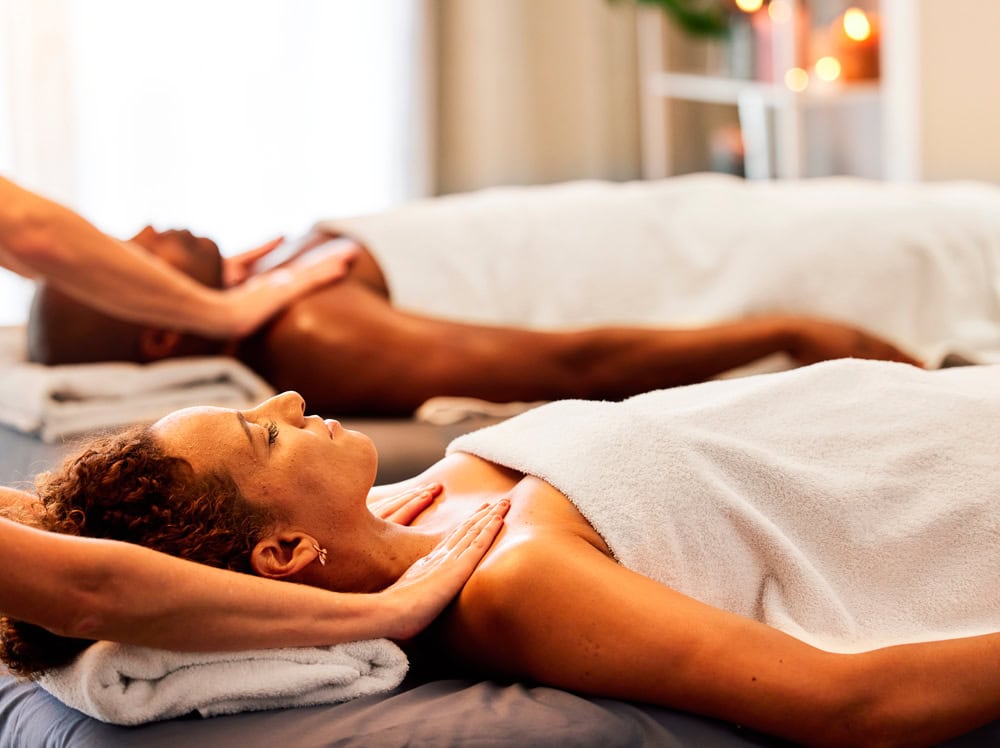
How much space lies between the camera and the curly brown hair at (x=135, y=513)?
3.65 ft

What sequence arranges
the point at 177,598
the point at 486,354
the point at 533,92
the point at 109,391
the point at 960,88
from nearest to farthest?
the point at 177,598 → the point at 109,391 → the point at 486,354 → the point at 960,88 → the point at 533,92

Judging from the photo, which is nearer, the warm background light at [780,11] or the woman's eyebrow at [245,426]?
the woman's eyebrow at [245,426]

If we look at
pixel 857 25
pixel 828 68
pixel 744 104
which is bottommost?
pixel 744 104

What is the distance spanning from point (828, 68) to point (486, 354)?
2012 mm

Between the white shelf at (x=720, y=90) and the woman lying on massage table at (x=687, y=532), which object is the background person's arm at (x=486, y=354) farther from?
the white shelf at (x=720, y=90)

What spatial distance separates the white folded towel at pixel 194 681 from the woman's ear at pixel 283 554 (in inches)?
3.2

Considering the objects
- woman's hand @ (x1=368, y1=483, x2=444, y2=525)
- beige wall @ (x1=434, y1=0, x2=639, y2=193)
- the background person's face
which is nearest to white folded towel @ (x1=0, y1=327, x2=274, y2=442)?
the background person's face

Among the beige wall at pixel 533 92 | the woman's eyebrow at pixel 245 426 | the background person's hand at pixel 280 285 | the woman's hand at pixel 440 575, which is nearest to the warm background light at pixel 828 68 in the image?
the beige wall at pixel 533 92

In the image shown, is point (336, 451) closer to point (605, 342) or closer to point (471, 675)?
point (471, 675)

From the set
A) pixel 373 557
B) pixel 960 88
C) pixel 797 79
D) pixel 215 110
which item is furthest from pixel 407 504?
pixel 797 79

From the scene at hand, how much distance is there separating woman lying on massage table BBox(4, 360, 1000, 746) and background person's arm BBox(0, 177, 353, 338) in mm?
901

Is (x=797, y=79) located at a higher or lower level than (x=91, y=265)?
higher

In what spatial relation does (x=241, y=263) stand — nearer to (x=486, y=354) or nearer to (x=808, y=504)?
(x=486, y=354)

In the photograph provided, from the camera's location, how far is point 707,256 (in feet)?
8.38
